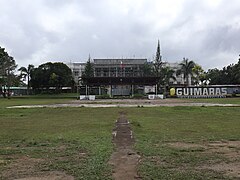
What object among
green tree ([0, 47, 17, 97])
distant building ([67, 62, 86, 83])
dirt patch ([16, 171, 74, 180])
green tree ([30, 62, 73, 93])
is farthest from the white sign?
dirt patch ([16, 171, 74, 180])

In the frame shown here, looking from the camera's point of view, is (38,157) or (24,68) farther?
(24,68)

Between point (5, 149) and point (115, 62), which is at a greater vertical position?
point (115, 62)

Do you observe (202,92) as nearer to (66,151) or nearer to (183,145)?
(183,145)

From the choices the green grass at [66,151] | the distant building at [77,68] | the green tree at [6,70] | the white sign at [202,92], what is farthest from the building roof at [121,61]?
the green grass at [66,151]

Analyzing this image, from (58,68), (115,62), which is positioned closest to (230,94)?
(58,68)

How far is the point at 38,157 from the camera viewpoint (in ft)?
29.7

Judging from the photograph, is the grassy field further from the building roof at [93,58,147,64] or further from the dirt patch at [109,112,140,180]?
the building roof at [93,58,147,64]

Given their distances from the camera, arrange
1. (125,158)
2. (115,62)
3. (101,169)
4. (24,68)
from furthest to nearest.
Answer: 1. (115,62)
2. (24,68)
3. (125,158)
4. (101,169)

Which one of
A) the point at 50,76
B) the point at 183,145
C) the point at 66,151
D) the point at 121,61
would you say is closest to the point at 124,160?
the point at 66,151

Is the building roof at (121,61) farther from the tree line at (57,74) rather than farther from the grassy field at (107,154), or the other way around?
the grassy field at (107,154)

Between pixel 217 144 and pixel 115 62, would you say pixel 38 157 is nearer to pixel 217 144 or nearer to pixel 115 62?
pixel 217 144

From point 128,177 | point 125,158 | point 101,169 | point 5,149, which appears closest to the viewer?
point 128,177

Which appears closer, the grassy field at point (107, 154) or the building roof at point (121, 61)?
the grassy field at point (107, 154)

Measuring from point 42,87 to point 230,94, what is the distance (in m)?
52.5
